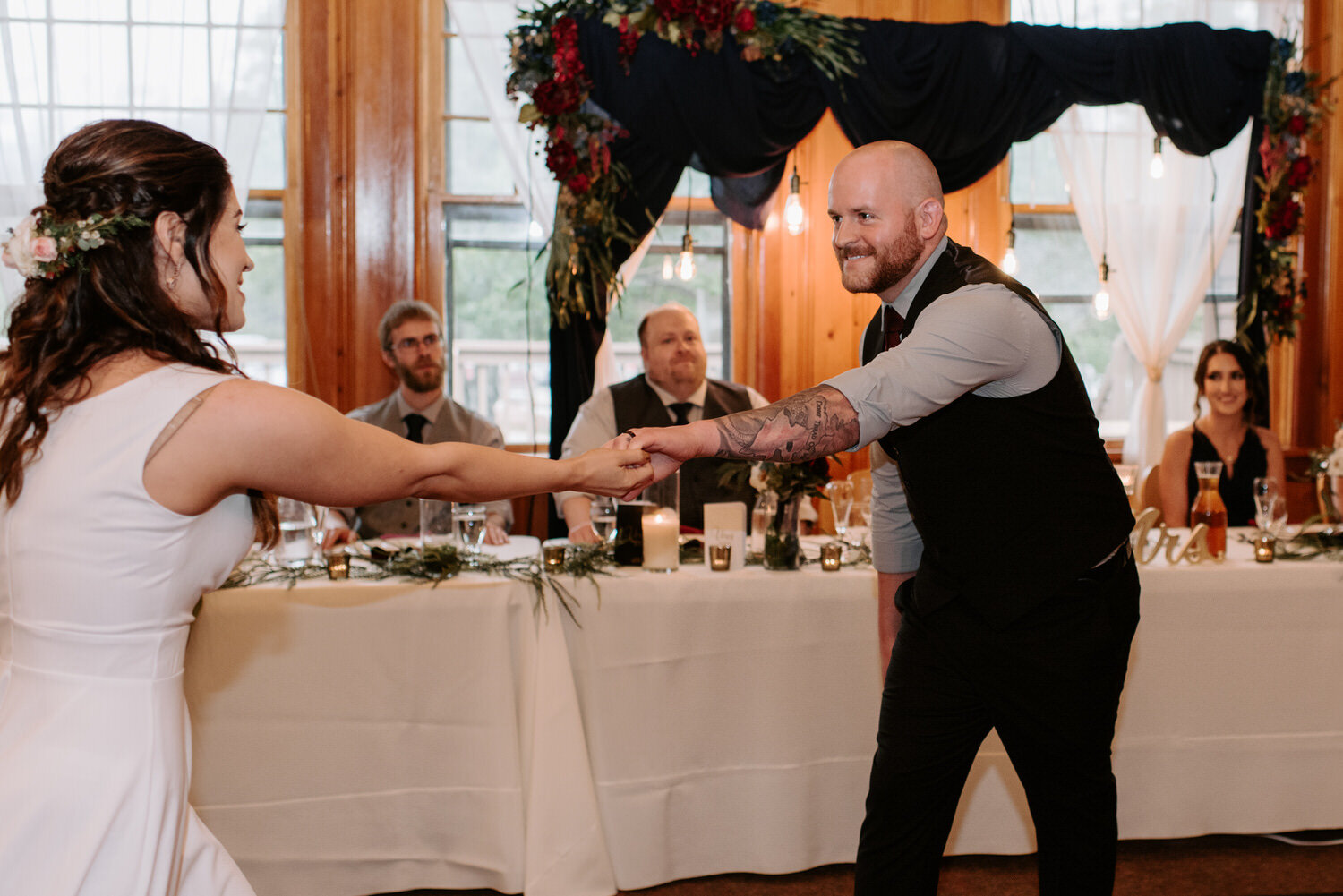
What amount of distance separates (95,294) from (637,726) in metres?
1.71

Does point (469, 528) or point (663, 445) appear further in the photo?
point (469, 528)

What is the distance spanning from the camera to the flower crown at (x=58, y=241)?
4.19 feet

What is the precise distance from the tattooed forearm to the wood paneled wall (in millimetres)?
3217

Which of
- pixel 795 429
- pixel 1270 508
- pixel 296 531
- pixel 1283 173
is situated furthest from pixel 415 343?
pixel 1283 173

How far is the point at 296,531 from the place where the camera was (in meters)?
2.82

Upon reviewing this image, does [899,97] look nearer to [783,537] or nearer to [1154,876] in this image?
[783,537]

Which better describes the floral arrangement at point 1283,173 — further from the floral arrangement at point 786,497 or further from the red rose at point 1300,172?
the floral arrangement at point 786,497

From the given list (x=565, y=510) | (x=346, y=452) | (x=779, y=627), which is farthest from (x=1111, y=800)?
(x=565, y=510)

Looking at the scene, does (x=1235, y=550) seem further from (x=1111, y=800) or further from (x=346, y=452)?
(x=346, y=452)

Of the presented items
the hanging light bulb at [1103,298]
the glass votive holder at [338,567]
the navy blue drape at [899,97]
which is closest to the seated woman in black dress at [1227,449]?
the hanging light bulb at [1103,298]

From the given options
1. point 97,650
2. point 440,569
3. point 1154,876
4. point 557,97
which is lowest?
point 1154,876

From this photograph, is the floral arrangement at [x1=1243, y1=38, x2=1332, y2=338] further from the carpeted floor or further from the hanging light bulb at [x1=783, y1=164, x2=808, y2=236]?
the carpeted floor

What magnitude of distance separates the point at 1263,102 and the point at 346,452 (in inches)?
195

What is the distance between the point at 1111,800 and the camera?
6.41ft
